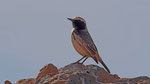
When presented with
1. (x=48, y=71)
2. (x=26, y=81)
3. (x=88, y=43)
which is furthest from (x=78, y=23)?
(x=26, y=81)

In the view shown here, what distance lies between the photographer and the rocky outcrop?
54.7ft

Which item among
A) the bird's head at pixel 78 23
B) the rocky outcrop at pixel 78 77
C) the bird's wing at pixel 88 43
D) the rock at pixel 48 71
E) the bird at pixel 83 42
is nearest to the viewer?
the rocky outcrop at pixel 78 77

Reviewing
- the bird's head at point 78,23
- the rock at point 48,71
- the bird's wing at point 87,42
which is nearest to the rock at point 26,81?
the rock at point 48,71

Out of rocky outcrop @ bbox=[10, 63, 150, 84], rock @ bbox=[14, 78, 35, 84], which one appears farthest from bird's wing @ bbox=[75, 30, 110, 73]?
rock @ bbox=[14, 78, 35, 84]

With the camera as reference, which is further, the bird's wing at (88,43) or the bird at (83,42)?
the bird at (83,42)

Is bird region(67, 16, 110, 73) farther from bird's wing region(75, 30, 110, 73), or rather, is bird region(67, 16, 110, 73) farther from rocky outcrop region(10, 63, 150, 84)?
rocky outcrop region(10, 63, 150, 84)

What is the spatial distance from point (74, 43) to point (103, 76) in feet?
19.5

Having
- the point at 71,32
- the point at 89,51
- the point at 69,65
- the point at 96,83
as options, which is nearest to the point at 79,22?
the point at 71,32

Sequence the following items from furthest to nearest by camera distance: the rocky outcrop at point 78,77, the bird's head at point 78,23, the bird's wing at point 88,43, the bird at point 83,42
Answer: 1. the bird's head at point 78,23
2. the bird at point 83,42
3. the bird's wing at point 88,43
4. the rocky outcrop at point 78,77

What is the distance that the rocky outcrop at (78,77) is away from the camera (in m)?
16.7

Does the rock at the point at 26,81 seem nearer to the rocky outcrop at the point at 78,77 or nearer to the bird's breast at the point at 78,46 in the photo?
the rocky outcrop at the point at 78,77

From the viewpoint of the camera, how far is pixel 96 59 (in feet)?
75.6

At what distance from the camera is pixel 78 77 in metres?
16.7

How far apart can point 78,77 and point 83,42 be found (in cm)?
720
